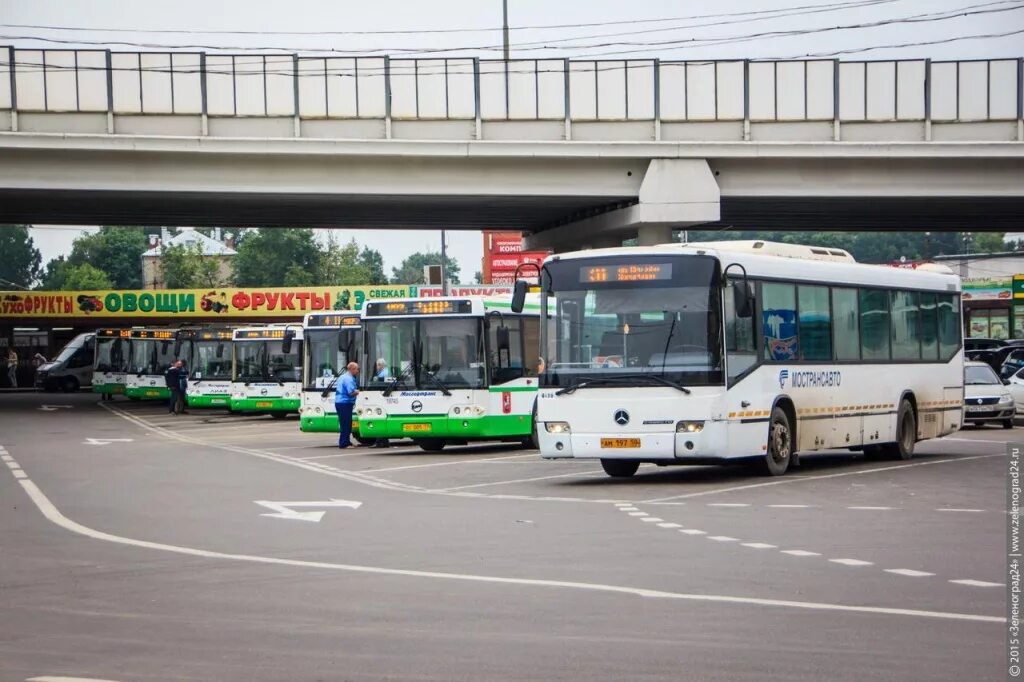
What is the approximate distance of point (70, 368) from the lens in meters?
79.6

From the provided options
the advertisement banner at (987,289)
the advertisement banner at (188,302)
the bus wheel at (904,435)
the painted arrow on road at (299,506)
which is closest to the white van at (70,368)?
the advertisement banner at (188,302)

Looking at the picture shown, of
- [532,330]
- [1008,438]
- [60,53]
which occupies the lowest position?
[1008,438]

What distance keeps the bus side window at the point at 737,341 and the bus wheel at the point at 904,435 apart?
496 centimetres

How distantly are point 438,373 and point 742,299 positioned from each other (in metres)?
9.67

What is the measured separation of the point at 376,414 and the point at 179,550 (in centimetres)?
1534

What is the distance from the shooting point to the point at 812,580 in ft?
35.8

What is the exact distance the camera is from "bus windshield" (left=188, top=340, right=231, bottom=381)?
53312 millimetres

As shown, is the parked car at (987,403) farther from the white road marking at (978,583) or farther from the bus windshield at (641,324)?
the white road marking at (978,583)

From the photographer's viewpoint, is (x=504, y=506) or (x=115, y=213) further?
(x=115, y=213)

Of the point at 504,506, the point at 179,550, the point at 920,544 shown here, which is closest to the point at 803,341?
the point at 504,506

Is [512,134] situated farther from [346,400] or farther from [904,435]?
[904,435]

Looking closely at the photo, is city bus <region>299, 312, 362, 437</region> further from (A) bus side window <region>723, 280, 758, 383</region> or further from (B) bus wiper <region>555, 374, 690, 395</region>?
(A) bus side window <region>723, 280, 758, 383</region>

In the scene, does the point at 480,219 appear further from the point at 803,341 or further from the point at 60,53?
the point at 803,341

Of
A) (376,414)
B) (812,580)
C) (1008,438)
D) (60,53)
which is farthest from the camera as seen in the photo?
(60,53)
